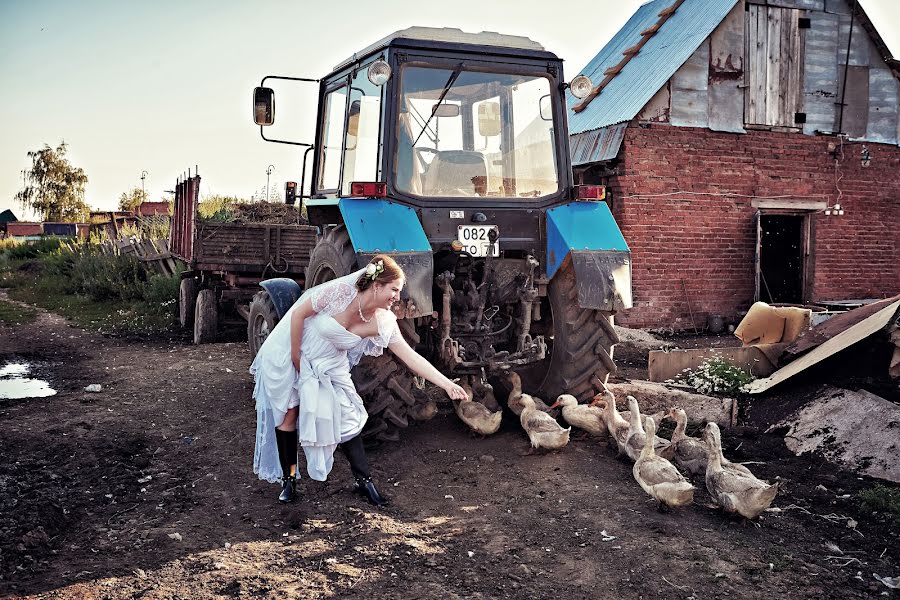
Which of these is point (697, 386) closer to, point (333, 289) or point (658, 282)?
point (333, 289)

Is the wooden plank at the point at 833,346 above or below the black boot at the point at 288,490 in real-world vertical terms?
above

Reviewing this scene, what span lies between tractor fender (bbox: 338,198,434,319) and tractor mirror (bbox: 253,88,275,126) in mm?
1171

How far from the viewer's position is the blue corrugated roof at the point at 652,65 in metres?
11.6

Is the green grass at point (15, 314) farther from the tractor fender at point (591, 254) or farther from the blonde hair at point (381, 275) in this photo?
the blonde hair at point (381, 275)

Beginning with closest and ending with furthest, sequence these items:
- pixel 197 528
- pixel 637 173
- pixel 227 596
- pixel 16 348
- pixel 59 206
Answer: pixel 227 596
pixel 197 528
pixel 16 348
pixel 637 173
pixel 59 206

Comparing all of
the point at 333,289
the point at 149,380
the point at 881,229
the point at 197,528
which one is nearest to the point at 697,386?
the point at 333,289

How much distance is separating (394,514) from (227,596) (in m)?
1.18

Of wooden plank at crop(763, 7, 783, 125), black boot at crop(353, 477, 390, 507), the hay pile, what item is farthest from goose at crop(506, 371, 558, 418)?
wooden plank at crop(763, 7, 783, 125)

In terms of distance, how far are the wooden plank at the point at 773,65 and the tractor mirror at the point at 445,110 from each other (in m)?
8.03

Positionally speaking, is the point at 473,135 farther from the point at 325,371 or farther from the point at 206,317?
the point at 206,317

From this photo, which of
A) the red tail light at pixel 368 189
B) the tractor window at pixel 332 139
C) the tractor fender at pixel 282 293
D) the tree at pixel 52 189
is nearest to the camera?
the red tail light at pixel 368 189

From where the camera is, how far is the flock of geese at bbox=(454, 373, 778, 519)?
405 centimetres

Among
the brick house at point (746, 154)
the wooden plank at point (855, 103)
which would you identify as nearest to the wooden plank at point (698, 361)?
the brick house at point (746, 154)

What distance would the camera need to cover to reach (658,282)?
11734 mm
